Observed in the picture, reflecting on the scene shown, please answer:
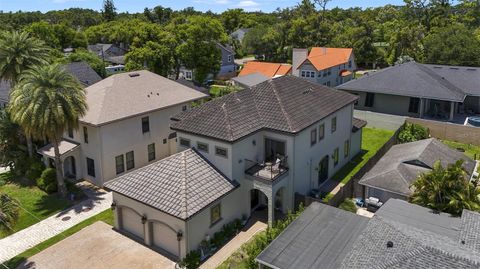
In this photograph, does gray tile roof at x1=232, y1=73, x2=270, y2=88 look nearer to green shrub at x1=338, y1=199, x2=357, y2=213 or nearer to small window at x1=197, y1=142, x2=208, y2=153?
small window at x1=197, y1=142, x2=208, y2=153

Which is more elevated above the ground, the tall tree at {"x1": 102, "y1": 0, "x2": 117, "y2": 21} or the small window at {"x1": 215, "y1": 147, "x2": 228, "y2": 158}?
the tall tree at {"x1": 102, "y1": 0, "x2": 117, "y2": 21}

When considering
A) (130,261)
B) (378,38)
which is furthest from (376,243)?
(378,38)

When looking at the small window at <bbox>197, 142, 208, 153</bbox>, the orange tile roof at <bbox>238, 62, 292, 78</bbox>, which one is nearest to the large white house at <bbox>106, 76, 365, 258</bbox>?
the small window at <bbox>197, 142, 208, 153</bbox>

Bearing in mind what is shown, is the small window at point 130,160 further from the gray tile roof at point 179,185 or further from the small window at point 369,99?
the small window at point 369,99

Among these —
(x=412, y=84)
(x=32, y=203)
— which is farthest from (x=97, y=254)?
(x=412, y=84)

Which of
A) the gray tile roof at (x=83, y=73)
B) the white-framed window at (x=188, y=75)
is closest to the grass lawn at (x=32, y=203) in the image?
the gray tile roof at (x=83, y=73)
